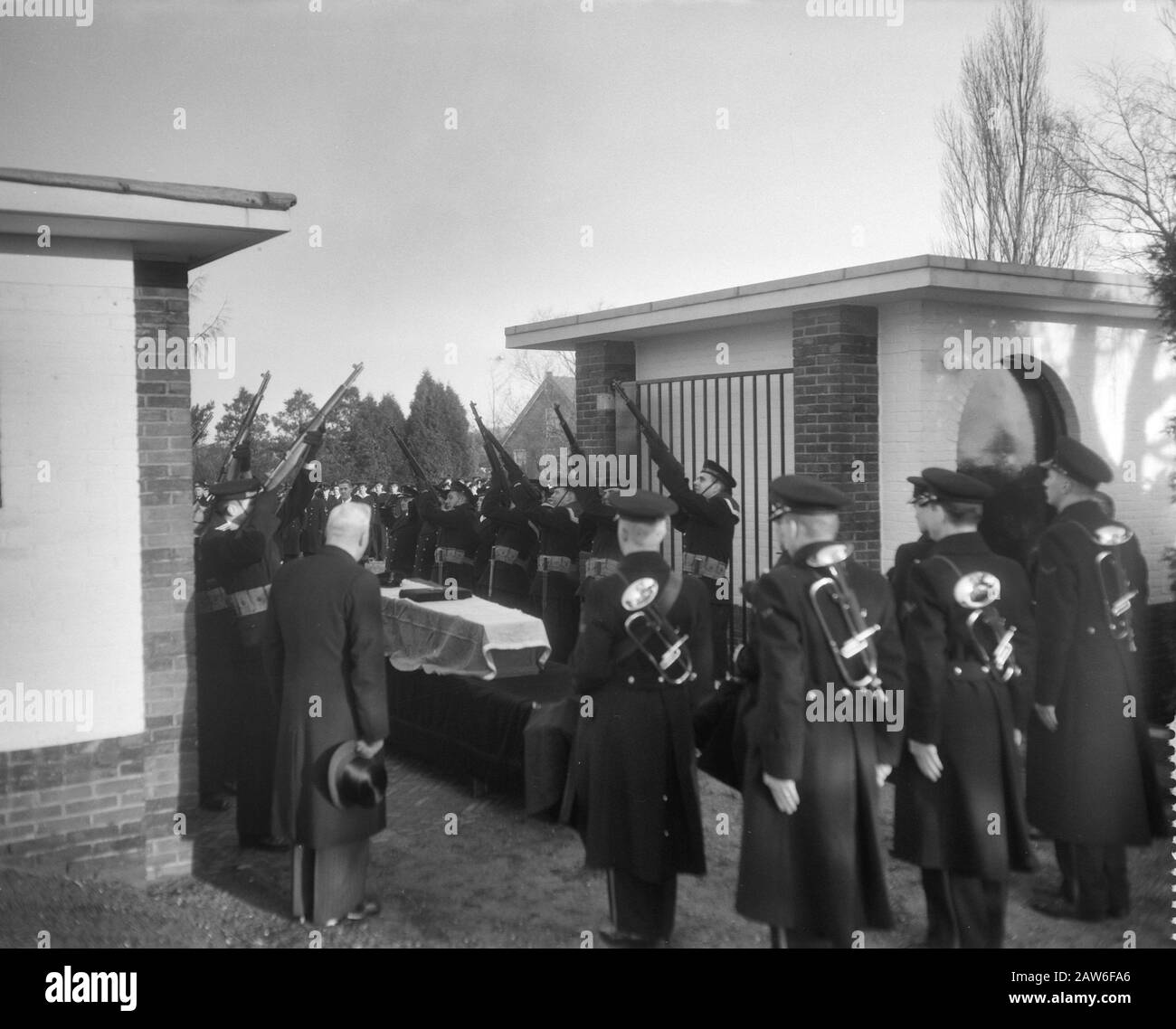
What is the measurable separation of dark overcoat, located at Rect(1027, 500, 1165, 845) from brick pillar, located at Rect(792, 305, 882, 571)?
10.7 ft

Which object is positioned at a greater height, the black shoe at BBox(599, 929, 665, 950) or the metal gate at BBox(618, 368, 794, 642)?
the metal gate at BBox(618, 368, 794, 642)

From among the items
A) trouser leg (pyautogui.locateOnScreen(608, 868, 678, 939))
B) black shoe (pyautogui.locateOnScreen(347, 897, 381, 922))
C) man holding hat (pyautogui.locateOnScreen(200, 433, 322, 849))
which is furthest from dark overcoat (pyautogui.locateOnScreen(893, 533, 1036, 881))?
man holding hat (pyautogui.locateOnScreen(200, 433, 322, 849))

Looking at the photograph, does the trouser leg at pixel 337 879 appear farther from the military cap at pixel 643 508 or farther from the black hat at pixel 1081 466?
the black hat at pixel 1081 466

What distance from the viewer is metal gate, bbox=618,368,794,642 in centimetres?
938

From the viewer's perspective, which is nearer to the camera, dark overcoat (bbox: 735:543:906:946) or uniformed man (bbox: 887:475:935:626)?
dark overcoat (bbox: 735:543:906:946)

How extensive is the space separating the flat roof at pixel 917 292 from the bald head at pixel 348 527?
441 centimetres

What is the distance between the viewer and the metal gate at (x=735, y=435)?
9375mm

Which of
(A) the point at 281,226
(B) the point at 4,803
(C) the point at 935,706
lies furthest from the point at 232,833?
(C) the point at 935,706

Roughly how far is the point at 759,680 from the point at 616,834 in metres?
1.01

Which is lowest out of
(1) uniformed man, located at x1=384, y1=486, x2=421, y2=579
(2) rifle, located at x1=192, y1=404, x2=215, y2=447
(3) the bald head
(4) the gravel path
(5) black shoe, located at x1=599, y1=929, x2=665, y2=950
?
(4) the gravel path

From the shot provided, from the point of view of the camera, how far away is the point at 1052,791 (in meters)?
5.16

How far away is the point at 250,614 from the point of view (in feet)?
20.7

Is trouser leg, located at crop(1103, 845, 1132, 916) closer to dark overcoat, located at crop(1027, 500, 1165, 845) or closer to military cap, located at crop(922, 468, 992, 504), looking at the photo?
dark overcoat, located at crop(1027, 500, 1165, 845)

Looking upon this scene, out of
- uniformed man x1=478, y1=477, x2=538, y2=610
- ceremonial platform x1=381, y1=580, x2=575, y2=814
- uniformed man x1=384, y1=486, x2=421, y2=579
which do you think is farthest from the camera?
uniformed man x1=384, y1=486, x2=421, y2=579
